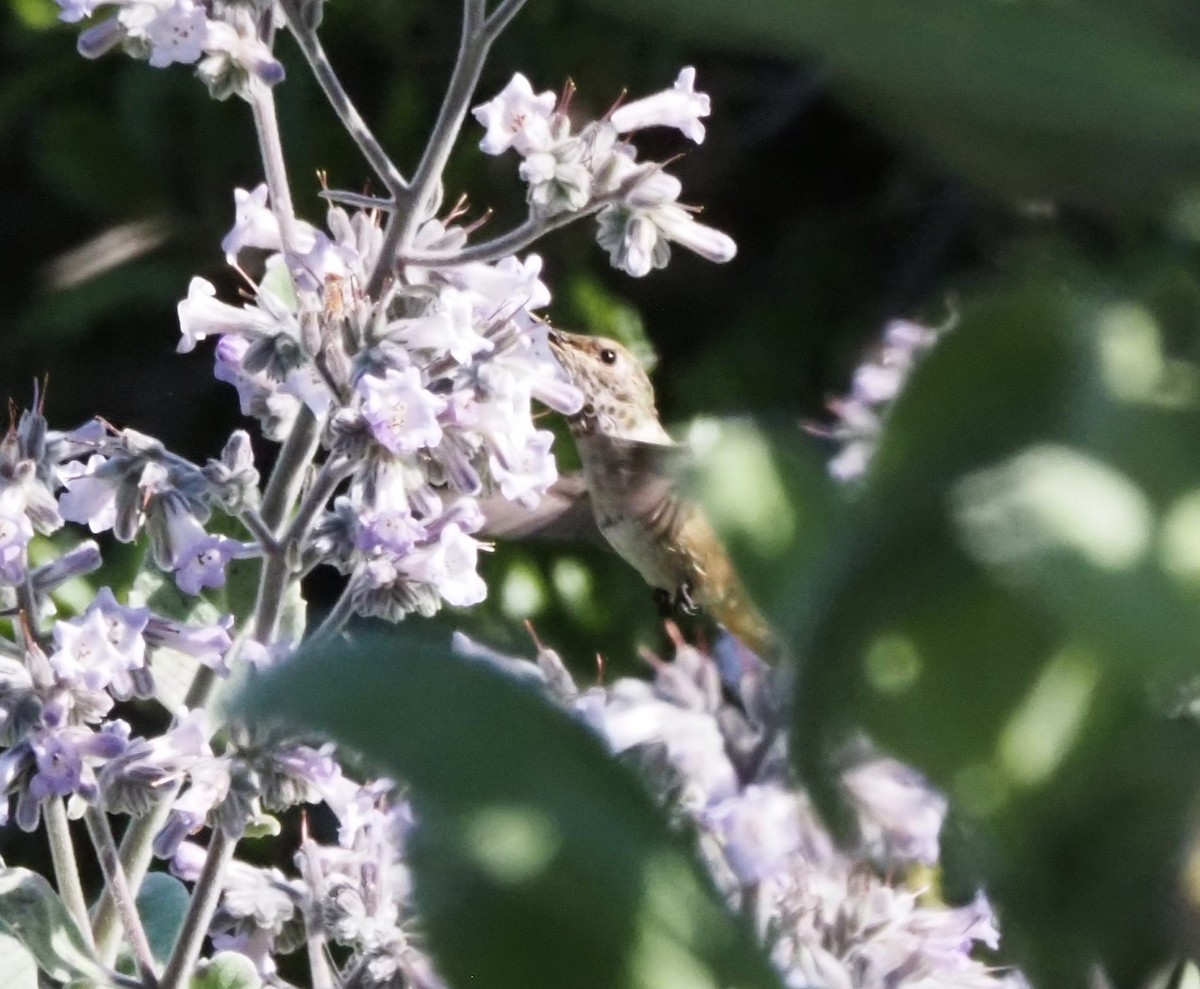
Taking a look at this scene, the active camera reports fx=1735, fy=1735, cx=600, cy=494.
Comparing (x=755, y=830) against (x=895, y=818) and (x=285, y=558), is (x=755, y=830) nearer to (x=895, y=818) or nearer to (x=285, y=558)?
(x=895, y=818)

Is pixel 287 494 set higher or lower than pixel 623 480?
higher

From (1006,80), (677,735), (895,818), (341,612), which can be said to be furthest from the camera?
(341,612)

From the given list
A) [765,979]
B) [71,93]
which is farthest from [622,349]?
[71,93]

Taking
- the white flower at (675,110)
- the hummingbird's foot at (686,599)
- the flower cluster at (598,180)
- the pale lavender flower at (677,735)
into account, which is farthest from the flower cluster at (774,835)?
the hummingbird's foot at (686,599)

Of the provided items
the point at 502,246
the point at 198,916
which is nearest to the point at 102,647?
the point at 198,916

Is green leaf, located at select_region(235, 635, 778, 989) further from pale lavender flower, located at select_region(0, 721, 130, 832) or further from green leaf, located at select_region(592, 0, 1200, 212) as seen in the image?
pale lavender flower, located at select_region(0, 721, 130, 832)

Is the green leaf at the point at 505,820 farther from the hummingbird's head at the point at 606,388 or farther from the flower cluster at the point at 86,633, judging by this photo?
the hummingbird's head at the point at 606,388

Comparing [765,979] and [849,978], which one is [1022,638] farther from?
[849,978]
